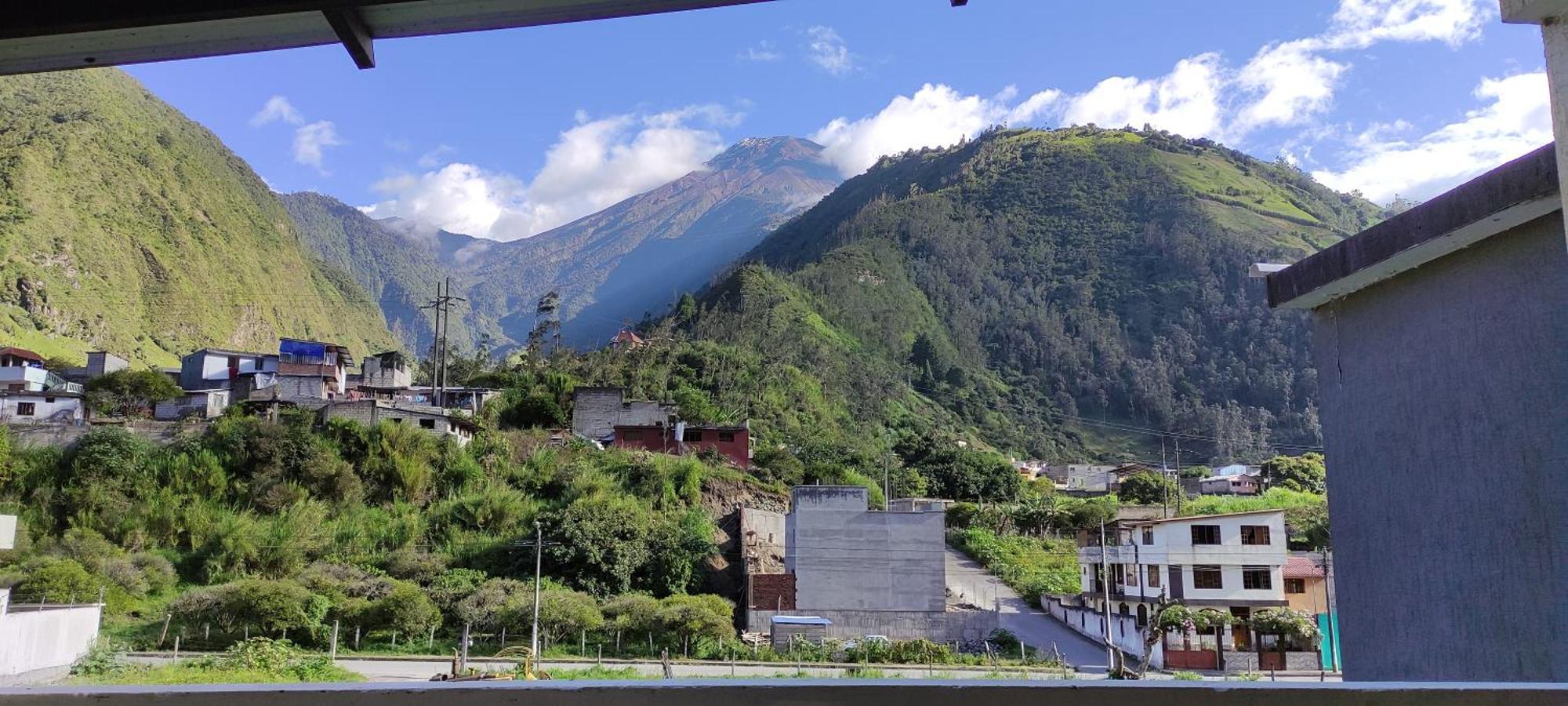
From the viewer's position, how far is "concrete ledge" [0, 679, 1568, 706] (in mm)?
1461

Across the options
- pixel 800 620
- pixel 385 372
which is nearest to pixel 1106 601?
pixel 800 620

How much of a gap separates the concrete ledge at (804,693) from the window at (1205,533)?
19.0 m

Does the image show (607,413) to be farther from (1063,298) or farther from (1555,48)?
(1063,298)

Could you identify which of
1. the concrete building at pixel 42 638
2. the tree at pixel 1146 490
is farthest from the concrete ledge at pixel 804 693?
the tree at pixel 1146 490

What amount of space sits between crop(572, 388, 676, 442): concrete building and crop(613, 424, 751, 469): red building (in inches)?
28.7

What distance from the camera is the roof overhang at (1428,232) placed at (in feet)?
9.52

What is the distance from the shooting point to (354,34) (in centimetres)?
184

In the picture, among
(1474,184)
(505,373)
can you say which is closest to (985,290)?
(505,373)

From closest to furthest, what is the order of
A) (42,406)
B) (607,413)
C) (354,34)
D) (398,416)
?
(354,34)
(398,416)
(42,406)
(607,413)

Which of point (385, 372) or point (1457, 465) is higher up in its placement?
point (385, 372)

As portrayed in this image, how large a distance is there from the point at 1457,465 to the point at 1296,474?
1609 inches

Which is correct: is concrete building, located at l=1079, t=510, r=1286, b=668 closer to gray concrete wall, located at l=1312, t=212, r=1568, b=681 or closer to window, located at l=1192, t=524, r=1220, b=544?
window, located at l=1192, t=524, r=1220, b=544

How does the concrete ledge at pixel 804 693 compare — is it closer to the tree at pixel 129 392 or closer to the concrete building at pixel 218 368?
the tree at pixel 129 392

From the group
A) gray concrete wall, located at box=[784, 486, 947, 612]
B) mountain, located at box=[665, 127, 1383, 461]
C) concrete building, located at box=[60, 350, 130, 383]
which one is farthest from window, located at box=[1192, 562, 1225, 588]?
concrete building, located at box=[60, 350, 130, 383]
